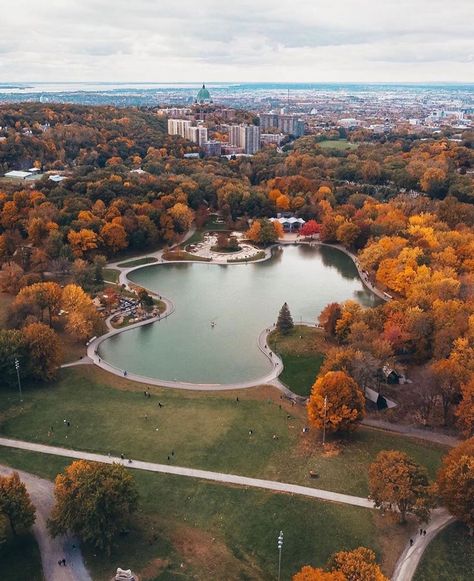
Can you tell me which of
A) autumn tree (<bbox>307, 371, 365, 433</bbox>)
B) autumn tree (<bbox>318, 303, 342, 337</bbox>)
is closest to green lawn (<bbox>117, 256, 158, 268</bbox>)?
autumn tree (<bbox>318, 303, 342, 337</bbox>)

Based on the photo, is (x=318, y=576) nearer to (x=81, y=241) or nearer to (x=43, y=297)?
(x=43, y=297)

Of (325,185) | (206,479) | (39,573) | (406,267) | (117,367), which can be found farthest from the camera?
(325,185)

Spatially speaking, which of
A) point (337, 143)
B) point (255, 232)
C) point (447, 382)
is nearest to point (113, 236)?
point (255, 232)

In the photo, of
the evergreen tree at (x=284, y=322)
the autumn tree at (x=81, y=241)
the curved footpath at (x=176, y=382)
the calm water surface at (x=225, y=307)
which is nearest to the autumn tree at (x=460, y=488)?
the curved footpath at (x=176, y=382)

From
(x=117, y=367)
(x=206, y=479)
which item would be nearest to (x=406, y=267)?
(x=117, y=367)

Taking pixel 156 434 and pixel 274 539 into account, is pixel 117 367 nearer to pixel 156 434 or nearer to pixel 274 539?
pixel 156 434

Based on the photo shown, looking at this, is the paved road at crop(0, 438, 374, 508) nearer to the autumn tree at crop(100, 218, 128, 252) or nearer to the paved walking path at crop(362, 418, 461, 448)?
the paved walking path at crop(362, 418, 461, 448)
